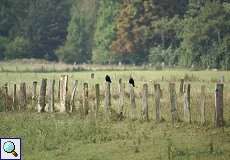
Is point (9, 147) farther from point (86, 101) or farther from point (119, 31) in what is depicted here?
point (119, 31)

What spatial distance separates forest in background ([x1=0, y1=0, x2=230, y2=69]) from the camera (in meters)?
88.2

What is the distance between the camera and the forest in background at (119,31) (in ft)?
290

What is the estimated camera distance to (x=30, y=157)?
23.3 metres

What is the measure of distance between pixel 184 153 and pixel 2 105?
15176 mm

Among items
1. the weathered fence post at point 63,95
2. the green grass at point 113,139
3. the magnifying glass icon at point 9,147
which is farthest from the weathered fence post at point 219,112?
the magnifying glass icon at point 9,147

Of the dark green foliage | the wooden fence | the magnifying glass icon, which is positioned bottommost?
the wooden fence

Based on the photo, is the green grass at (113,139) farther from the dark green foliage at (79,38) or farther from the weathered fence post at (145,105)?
the dark green foliage at (79,38)

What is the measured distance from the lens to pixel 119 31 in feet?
340

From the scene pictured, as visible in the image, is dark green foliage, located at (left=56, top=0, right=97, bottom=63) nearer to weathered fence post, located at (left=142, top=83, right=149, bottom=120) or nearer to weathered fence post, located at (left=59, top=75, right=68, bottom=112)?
weathered fence post, located at (left=59, top=75, right=68, bottom=112)

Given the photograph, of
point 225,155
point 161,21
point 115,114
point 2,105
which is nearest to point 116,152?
point 225,155

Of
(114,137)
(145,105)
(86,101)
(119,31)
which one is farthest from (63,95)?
(119,31)

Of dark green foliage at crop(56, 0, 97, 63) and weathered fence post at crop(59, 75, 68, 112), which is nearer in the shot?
weathered fence post at crop(59, 75, 68, 112)

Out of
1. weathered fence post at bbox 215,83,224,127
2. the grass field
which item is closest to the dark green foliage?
the grass field

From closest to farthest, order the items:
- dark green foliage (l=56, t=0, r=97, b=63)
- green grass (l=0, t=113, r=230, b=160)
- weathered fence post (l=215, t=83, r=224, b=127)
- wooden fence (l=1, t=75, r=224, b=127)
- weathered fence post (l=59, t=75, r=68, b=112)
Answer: green grass (l=0, t=113, r=230, b=160)
weathered fence post (l=215, t=83, r=224, b=127)
wooden fence (l=1, t=75, r=224, b=127)
weathered fence post (l=59, t=75, r=68, b=112)
dark green foliage (l=56, t=0, r=97, b=63)
